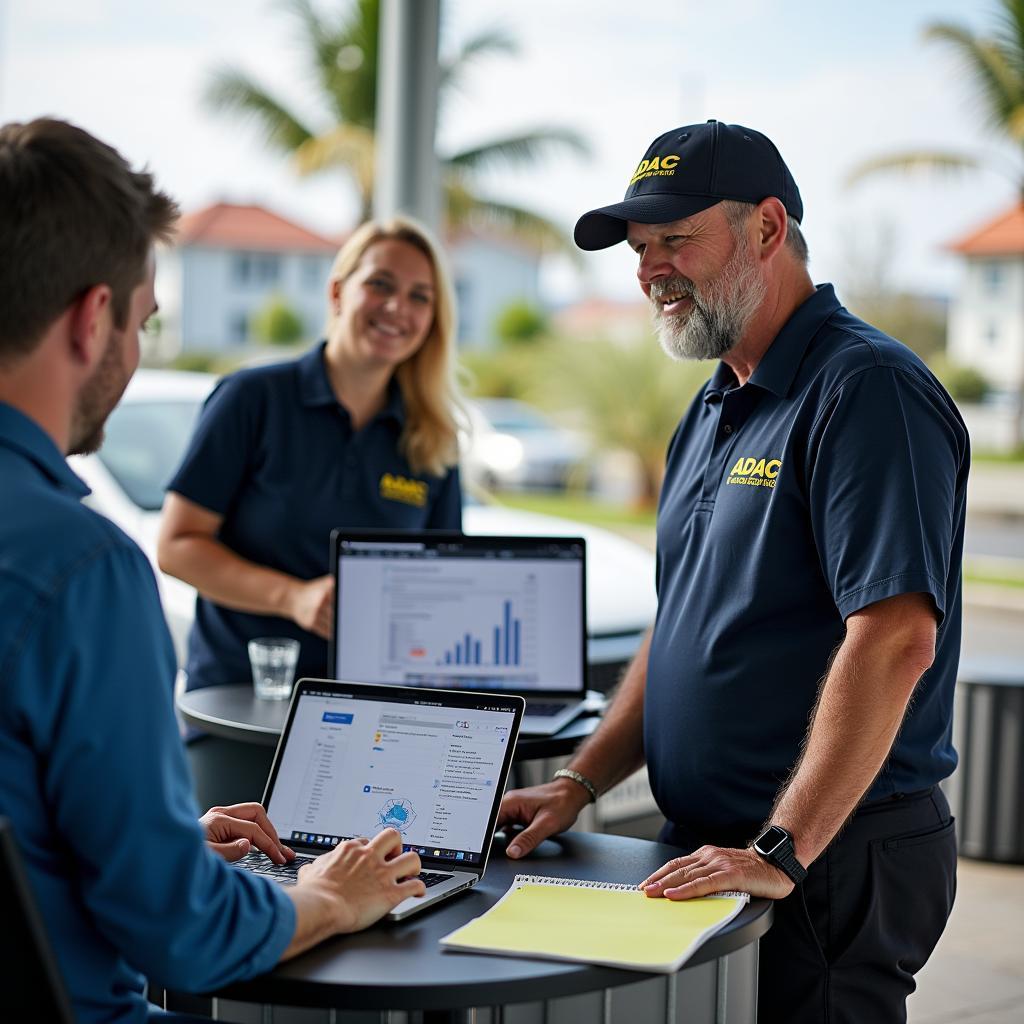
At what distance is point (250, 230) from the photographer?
26.3 meters

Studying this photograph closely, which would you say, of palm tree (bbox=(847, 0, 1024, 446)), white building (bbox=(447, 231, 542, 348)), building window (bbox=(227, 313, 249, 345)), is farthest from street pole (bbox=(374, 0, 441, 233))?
white building (bbox=(447, 231, 542, 348))

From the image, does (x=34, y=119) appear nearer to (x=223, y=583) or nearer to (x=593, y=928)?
(x=593, y=928)

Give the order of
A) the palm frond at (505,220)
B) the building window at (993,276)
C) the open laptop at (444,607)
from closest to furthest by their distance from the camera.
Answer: the open laptop at (444,607), the building window at (993,276), the palm frond at (505,220)

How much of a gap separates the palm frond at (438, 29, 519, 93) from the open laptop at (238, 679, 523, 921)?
14104 mm

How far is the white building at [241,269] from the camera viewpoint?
2475 cm

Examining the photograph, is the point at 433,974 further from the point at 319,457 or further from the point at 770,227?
the point at 319,457

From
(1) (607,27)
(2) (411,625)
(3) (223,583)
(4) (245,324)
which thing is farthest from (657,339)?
(4) (245,324)

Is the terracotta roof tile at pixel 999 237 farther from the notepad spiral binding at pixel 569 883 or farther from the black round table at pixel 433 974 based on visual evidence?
the black round table at pixel 433 974

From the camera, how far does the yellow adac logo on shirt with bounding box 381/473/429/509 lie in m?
3.22

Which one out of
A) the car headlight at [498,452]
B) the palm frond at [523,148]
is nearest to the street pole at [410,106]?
the car headlight at [498,452]

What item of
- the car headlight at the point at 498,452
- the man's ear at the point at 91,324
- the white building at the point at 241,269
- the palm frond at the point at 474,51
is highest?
the palm frond at the point at 474,51

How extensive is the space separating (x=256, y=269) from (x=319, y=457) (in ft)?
79.3

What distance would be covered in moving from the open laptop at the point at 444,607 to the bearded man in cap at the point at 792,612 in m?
0.49

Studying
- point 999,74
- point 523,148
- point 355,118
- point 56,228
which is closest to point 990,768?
point 999,74
